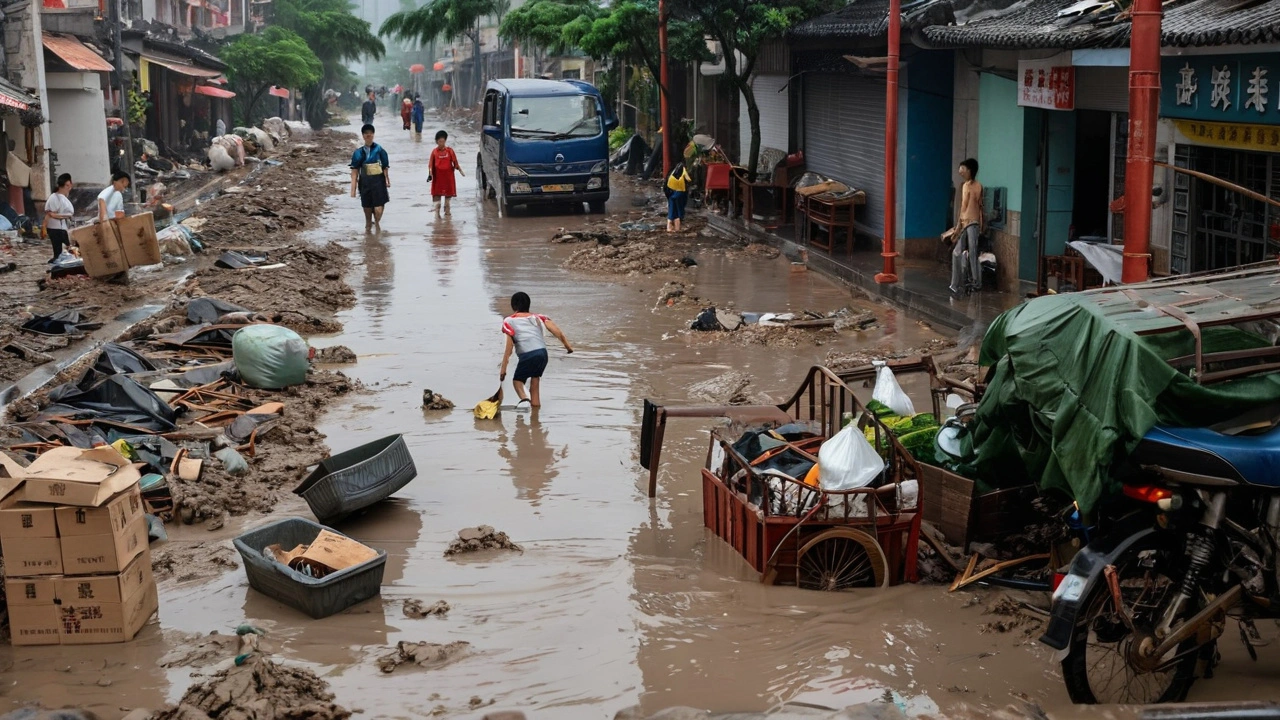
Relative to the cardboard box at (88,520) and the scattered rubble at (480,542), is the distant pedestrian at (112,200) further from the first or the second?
the cardboard box at (88,520)

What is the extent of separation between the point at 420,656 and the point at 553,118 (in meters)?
19.8

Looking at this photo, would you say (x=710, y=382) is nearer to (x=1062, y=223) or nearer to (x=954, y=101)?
(x=1062, y=223)

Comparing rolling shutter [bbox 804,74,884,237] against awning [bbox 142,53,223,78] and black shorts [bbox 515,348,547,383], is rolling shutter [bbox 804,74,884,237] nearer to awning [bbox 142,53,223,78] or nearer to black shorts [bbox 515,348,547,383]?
black shorts [bbox 515,348,547,383]

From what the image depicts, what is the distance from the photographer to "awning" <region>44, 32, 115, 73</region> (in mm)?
26547

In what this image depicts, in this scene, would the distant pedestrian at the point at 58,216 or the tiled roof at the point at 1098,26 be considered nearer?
the tiled roof at the point at 1098,26

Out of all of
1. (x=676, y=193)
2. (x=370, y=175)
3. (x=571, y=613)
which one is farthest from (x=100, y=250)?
(x=571, y=613)

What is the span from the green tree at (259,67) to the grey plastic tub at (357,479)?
41.2 meters

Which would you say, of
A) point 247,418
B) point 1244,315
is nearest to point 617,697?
point 1244,315

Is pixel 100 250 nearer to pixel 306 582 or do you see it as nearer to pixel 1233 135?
pixel 306 582

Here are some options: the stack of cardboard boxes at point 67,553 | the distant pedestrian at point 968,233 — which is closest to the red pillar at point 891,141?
the distant pedestrian at point 968,233

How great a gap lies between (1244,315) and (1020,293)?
9.55 meters

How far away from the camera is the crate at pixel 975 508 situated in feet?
23.0

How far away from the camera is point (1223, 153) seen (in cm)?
1162

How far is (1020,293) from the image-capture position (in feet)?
49.4
